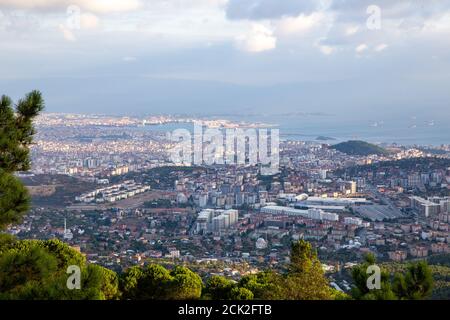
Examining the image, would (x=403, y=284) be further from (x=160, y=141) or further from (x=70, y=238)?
(x=160, y=141)

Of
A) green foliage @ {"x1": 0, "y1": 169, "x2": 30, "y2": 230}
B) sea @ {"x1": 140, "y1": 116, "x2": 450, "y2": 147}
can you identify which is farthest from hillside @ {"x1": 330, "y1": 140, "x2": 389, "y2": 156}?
green foliage @ {"x1": 0, "y1": 169, "x2": 30, "y2": 230}

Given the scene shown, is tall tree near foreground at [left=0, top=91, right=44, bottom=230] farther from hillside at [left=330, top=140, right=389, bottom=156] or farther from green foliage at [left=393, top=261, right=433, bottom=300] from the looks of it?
hillside at [left=330, top=140, right=389, bottom=156]

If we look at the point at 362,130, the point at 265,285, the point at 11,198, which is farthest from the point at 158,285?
the point at 362,130

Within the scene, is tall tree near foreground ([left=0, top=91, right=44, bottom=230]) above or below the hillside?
above

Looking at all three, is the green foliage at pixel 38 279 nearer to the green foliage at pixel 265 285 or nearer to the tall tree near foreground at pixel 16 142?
the tall tree near foreground at pixel 16 142
